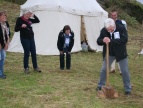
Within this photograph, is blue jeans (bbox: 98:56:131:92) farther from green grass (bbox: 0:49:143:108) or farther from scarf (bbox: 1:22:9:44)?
scarf (bbox: 1:22:9:44)

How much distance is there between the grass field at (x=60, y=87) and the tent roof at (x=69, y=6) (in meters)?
2.43

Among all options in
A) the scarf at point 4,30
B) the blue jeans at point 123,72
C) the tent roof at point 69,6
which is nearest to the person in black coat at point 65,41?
the scarf at point 4,30

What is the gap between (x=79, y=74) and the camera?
8406 millimetres

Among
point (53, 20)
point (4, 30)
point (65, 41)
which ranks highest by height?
point (53, 20)

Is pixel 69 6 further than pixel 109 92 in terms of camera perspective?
Yes

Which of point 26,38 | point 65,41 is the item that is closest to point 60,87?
point 26,38

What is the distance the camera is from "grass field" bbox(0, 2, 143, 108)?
5730 millimetres

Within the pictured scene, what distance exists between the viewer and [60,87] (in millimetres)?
6844

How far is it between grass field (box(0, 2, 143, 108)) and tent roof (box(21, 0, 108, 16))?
2.43m

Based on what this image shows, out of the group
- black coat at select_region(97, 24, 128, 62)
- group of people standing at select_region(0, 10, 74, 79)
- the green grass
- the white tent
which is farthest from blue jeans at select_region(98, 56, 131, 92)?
the white tent

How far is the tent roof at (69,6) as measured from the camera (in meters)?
11.9

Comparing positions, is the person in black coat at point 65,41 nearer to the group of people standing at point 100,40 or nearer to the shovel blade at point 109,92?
the group of people standing at point 100,40

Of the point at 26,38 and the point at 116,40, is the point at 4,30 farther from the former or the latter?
the point at 116,40

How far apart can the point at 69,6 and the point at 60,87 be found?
6018mm
